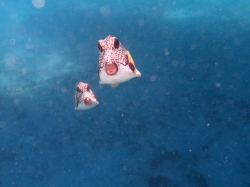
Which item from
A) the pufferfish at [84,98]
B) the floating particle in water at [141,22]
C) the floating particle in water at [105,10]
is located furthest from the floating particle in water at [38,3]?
the pufferfish at [84,98]

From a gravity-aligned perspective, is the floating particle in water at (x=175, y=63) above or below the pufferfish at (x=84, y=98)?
above

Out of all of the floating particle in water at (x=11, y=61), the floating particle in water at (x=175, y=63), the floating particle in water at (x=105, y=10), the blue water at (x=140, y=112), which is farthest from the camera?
the floating particle in water at (x=105, y=10)

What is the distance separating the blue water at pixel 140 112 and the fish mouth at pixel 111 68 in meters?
7.74

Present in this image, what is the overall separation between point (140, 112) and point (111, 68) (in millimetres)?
8349

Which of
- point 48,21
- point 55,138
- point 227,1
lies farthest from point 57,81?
point 227,1

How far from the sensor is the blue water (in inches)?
410

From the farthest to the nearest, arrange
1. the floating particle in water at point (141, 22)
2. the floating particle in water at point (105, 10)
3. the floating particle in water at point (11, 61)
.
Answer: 1. the floating particle in water at point (105, 10)
2. the floating particle in water at point (141, 22)
3. the floating particle in water at point (11, 61)

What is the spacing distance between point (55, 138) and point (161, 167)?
5626 millimetres

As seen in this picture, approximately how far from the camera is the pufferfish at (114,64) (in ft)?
12.8

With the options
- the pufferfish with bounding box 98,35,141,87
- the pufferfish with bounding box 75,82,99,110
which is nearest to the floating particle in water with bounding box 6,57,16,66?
the pufferfish with bounding box 75,82,99,110

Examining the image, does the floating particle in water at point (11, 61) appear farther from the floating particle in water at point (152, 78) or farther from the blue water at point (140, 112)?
the floating particle in water at point (152, 78)

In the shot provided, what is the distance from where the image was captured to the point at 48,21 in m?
21.3

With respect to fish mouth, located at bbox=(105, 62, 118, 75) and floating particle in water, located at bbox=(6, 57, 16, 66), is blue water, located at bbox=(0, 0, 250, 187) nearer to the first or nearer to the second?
floating particle in water, located at bbox=(6, 57, 16, 66)

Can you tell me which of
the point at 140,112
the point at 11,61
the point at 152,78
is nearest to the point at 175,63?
the point at 152,78
